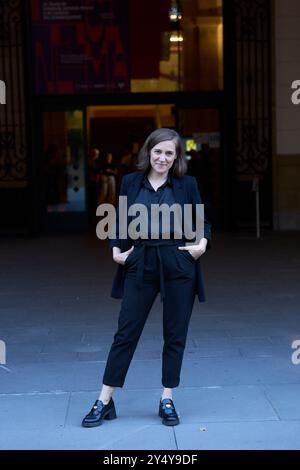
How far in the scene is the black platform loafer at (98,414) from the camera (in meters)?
4.71

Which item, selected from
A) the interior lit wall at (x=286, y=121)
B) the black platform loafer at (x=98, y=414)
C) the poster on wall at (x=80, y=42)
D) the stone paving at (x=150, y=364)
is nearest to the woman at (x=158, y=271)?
the black platform loafer at (x=98, y=414)

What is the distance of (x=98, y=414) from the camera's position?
4.74 meters

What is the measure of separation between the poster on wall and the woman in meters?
9.62

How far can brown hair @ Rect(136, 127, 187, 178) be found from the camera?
474cm

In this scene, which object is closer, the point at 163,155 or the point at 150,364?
the point at 163,155

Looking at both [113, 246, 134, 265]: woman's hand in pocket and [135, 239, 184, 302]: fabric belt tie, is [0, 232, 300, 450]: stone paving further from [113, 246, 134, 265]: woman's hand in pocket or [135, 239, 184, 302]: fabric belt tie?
[113, 246, 134, 265]: woman's hand in pocket

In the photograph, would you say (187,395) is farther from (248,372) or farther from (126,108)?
(126,108)

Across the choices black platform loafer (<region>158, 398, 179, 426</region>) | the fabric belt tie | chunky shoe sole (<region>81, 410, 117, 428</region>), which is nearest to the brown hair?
the fabric belt tie

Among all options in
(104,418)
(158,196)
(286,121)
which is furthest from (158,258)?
(286,121)

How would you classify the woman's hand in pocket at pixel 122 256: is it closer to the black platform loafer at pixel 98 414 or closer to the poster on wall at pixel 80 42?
the black platform loafer at pixel 98 414

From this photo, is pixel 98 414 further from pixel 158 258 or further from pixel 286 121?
pixel 286 121

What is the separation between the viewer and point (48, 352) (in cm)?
653

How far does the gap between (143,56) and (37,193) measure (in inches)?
125

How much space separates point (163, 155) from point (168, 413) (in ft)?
5.16
